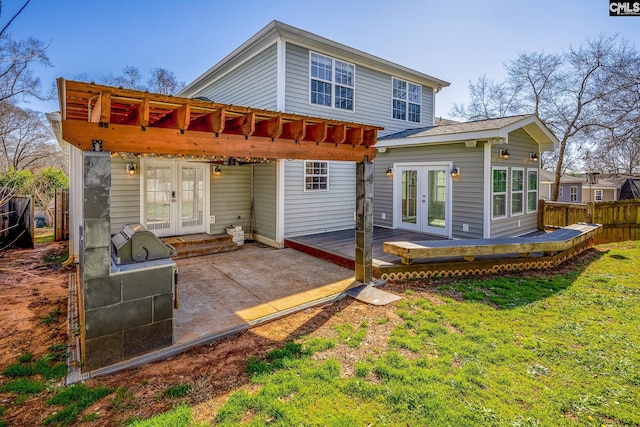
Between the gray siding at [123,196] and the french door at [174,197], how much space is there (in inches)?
6.9

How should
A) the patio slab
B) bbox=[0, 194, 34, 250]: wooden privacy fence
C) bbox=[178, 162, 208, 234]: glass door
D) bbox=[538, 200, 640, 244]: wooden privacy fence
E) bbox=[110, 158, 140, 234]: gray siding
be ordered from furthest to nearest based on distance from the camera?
bbox=[538, 200, 640, 244]: wooden privacy fence, bbox=[178, 162, 208, 234]: glass door, bbox=[0, 194, 34, 250]: wooden privacy fence, bbox=[110, 158, 140, 234]: gray siding, the patio slab

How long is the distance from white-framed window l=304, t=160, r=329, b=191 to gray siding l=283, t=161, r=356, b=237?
12 centimetres

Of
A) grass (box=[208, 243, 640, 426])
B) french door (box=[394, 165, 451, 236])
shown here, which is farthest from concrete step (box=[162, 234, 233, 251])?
grass (box=[208, 243, 640, 426])

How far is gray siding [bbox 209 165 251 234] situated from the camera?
8.83m

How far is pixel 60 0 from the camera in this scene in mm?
5961

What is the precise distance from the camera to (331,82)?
9.12m

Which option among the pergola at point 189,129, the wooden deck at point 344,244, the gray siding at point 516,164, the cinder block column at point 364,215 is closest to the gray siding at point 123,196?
the pergola at point 189,129

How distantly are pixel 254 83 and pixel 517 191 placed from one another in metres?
8.07

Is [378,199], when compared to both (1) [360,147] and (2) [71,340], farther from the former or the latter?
(2) [71,340]

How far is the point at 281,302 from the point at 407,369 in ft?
7.41

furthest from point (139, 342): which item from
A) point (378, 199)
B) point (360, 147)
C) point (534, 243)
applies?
point (378, 199)

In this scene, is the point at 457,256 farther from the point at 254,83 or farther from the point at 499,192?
the point at 254,83

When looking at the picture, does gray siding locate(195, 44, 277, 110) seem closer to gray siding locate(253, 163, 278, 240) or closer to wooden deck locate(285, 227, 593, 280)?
gray siding locate(253, 163, 278, 240)

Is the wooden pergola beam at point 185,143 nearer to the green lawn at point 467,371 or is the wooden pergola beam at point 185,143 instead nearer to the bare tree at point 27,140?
the green lawn at point 467,371
